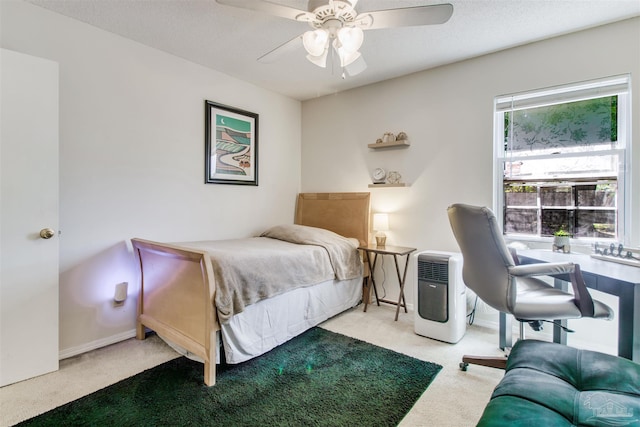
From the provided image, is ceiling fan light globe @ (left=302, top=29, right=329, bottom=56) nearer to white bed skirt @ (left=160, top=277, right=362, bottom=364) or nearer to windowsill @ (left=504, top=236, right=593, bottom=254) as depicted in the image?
white bed skirt @ (left=160, top=277, right=362, bottom=364)

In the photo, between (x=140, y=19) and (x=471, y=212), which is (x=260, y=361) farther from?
(x=140, y=19)

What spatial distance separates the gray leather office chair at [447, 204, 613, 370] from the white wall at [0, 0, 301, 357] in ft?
7.82

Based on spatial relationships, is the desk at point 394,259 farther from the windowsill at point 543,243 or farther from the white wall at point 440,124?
the windowsill at point 543,243

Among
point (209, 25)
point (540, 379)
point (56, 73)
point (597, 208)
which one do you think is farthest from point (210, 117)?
point (597, 208)

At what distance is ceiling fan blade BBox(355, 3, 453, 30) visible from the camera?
1577 millimetres

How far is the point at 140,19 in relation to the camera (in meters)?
2.30

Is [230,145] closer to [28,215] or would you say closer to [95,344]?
[28,215]

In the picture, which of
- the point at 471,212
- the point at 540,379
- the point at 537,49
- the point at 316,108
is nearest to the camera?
the point at 540,379

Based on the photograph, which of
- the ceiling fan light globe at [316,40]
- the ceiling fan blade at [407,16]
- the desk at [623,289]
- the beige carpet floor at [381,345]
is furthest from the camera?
the ceiling fan light globe at [316,40]

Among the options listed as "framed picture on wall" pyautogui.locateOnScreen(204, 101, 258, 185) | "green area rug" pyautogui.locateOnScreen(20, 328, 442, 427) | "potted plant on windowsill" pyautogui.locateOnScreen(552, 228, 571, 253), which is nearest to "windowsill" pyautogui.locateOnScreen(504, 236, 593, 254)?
"potted plant on windowsill" pyautogui.locateOnScreen(552, 228, 571, 253)

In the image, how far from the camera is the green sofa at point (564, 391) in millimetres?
971

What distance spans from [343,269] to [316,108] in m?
2.18

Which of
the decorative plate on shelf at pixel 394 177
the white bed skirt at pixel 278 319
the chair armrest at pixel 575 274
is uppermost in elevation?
the decorative plate on shelf at pixel 394 177

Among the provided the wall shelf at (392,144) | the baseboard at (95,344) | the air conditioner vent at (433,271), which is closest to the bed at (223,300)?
the baseboard at (95,344)
